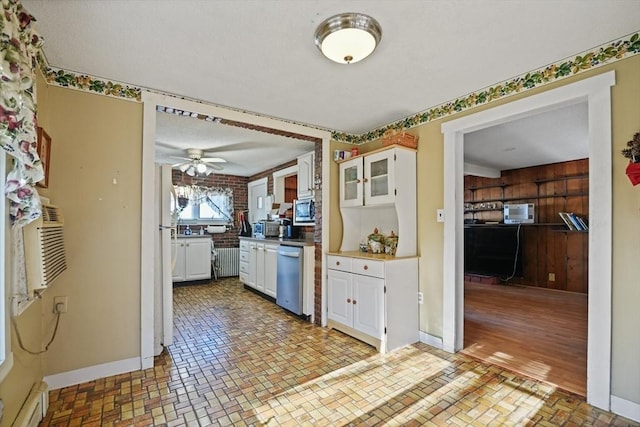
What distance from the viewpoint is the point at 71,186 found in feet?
7.38

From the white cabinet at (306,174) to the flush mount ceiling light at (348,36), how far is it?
8.66 feet

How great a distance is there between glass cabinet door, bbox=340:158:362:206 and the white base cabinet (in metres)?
0.65

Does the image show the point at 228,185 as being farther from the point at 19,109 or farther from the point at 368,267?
the point at 19,109

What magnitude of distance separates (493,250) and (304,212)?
4.06m

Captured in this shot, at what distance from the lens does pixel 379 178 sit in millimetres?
3180

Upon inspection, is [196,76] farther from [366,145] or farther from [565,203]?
[565,203]

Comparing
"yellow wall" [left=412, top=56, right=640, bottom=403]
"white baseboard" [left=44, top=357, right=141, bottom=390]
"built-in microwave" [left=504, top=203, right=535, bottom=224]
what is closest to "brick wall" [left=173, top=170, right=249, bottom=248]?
"white baseboard" [left=44, top=357, right=141, bottom=390]

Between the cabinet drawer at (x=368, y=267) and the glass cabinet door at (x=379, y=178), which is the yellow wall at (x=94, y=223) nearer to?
the cabinet drawer at (x=368, y=267)

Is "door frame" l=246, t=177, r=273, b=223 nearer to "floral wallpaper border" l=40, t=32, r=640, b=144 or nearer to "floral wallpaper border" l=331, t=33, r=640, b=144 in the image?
"floral wallpaper border" l=40, t=32, r=640, b=144

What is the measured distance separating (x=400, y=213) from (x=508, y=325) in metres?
1.95

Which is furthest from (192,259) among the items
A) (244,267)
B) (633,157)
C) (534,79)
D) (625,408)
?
(633,157)

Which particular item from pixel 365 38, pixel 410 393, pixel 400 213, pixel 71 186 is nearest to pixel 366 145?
pixel 400 213

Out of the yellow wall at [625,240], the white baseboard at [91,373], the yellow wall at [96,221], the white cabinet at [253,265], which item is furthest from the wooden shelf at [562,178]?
the white baseboard at [91,373]

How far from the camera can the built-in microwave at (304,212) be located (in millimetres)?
4508
